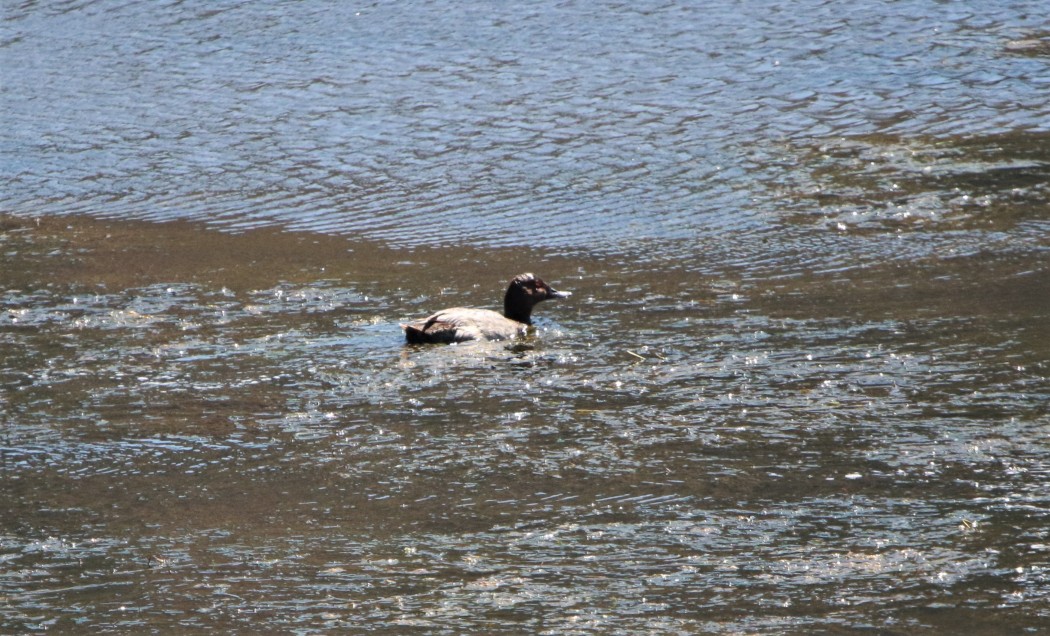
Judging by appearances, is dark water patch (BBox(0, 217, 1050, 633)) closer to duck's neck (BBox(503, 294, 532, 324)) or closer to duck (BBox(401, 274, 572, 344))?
duck (BBox(401, 274, 572, 344))

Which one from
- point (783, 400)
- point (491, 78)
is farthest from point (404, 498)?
point (491, 78)

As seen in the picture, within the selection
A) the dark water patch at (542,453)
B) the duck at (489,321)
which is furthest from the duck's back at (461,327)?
the dark water patch at (542,453)

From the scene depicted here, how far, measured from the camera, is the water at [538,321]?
5.34 meters

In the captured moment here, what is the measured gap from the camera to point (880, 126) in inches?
531

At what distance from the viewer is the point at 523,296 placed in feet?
29.9

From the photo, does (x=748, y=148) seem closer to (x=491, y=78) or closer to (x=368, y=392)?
(x=491, y=78)

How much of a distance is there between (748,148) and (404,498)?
25.0ft

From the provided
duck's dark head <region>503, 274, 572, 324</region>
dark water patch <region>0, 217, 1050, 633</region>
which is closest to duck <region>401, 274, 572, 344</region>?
duck's dark head <region>503, 274, 572, 324</region>

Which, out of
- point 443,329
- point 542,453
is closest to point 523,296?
point 443,329

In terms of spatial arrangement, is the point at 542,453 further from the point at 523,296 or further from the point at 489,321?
the point at 523,296

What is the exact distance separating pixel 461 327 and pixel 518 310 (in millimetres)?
551

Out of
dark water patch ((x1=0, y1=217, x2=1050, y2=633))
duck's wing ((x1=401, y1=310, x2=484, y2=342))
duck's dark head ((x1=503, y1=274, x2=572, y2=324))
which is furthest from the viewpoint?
duck's dark head ((x1=503, y1=274, x2=572, y2=324))

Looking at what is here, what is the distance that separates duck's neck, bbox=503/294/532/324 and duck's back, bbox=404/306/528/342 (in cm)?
15

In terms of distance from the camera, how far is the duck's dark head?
9117 millimetres
